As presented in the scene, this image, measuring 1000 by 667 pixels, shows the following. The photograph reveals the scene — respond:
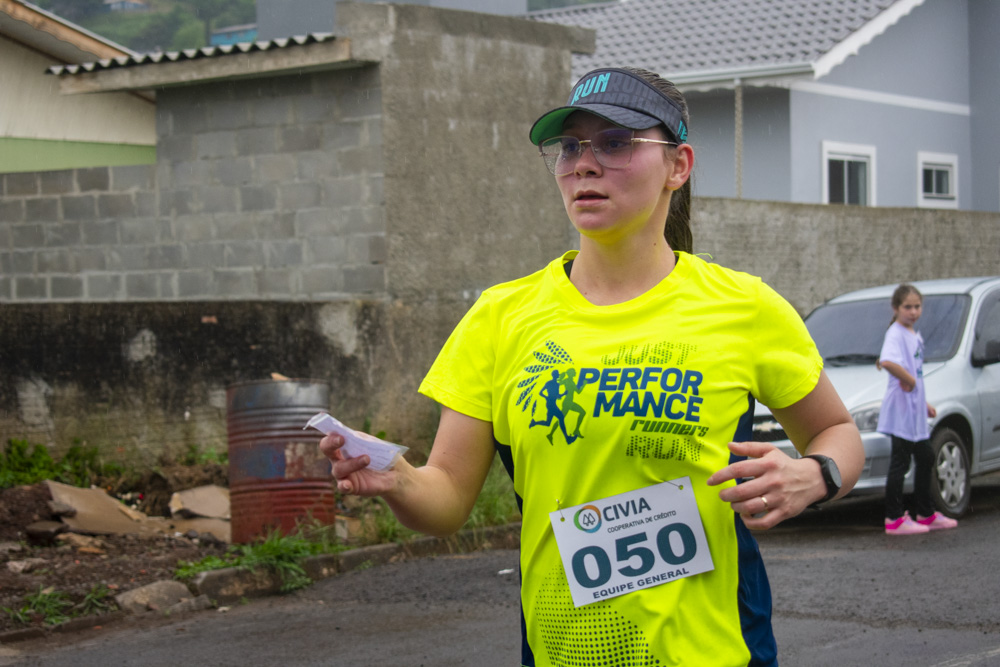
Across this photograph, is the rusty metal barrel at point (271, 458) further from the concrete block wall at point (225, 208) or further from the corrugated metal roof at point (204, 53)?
the corrugated metal roof at point (204, 53)

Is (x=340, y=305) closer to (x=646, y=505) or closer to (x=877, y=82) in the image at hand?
(x=646, y=505)

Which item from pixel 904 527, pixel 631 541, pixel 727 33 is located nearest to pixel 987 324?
pixel 904 527

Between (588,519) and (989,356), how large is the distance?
8.16m

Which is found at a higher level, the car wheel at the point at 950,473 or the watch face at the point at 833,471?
the watch face at the point at 833,471

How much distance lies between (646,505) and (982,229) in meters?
17.4

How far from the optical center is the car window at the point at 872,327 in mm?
10102

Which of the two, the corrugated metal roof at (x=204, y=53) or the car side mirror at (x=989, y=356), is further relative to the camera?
the corrugated metal roof at (x=204, y=53)

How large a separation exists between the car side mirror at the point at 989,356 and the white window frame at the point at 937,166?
13.9m

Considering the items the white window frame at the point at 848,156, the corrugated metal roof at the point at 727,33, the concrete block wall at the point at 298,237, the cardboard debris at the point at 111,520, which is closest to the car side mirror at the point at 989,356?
the concrete block wall at the point at 298,237

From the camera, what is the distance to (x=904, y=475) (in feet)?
29.2

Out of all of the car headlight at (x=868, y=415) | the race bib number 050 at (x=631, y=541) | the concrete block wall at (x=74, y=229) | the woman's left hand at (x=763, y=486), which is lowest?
the car headlight at (x=868, y=415)

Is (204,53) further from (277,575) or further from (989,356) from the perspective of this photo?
(989,356)

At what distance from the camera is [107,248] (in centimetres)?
1211

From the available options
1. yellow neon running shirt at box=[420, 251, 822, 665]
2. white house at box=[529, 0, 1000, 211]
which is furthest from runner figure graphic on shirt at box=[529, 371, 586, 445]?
white house at box=[529, 0, 1000, 211]
